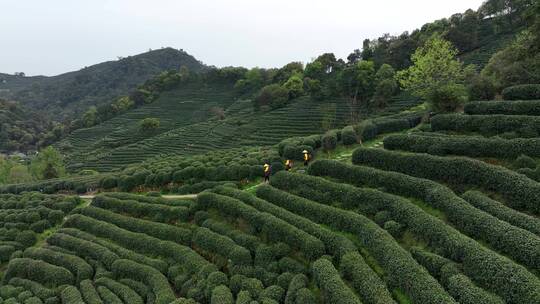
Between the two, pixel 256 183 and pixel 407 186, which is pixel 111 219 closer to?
pixel 256 183

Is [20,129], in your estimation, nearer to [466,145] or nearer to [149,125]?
[149,125]

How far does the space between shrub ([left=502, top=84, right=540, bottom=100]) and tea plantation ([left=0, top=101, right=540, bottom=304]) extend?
177 cm

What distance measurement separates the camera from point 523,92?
24.9m

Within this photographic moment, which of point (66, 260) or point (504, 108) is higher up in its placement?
point (504, 108)

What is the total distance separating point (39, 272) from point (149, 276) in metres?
9.31

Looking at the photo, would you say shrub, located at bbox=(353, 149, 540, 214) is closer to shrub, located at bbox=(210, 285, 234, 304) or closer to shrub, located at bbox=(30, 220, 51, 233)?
shrub, located at bbox=(210, 285, 234, 304)

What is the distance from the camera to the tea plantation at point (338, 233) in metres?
14.6

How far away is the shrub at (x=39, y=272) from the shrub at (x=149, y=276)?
3.80 m

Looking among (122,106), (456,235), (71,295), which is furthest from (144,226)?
(122,106)

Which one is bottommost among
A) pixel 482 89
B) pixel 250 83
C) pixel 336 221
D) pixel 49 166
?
pixel 49 166

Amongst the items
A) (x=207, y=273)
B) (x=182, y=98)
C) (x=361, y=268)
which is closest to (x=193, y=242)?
(x=207, y=273)

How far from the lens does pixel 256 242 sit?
69.5ft

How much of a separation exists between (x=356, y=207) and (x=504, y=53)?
21715mm

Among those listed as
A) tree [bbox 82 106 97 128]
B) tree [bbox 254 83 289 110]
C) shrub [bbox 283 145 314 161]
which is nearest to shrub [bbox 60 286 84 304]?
shrub [bbox 283 145 314 161]
